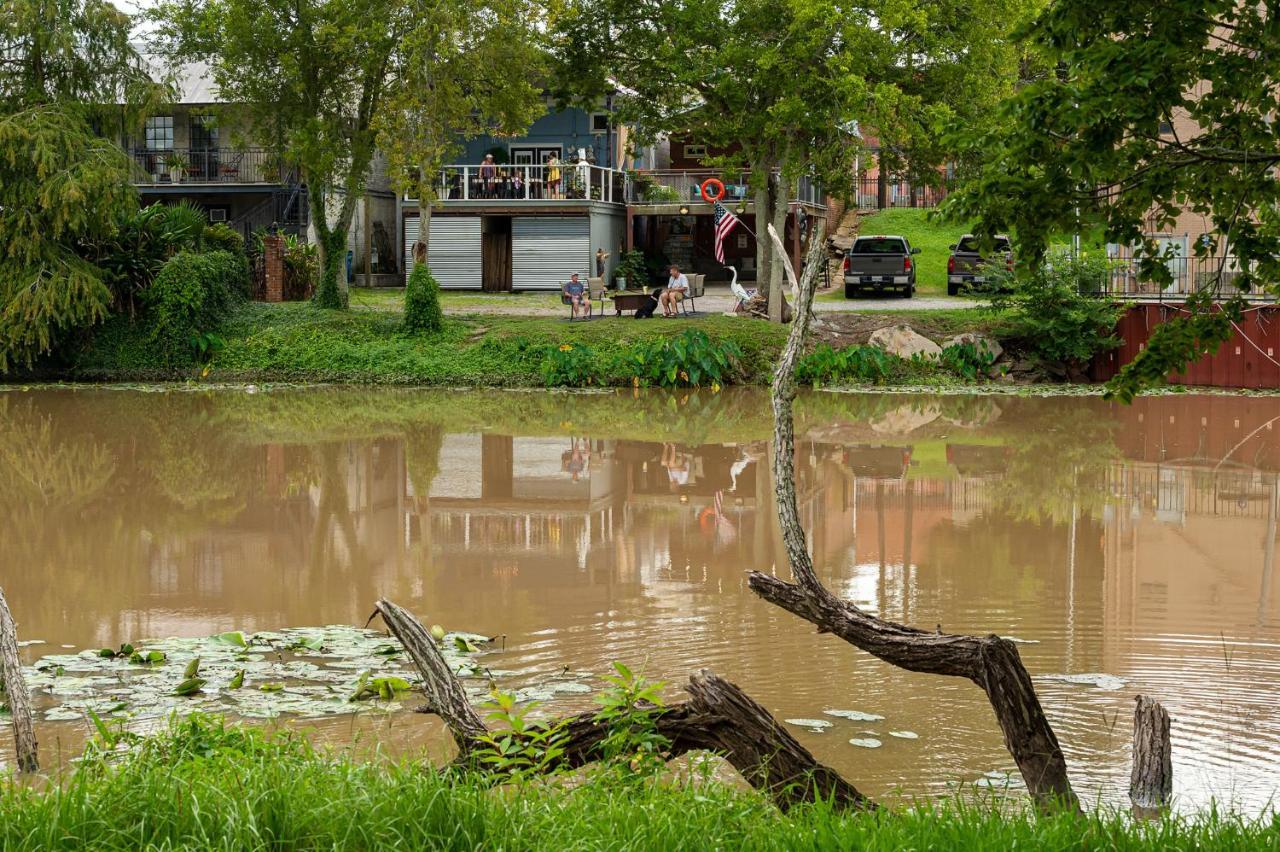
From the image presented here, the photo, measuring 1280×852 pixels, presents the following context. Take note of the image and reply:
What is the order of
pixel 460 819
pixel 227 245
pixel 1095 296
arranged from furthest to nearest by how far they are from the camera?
pixel 227 245 < pixel 1095 296 < pixel 460 819

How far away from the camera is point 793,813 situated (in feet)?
19.4

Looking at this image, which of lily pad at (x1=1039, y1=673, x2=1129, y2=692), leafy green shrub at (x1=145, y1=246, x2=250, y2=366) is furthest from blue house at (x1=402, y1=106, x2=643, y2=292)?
lily pad at (x1=1039, y1=673, x2=1129, y2=692)

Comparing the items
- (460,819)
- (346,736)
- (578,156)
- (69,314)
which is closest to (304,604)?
(346,736)

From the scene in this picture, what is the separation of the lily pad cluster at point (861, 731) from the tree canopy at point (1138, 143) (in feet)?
7.92

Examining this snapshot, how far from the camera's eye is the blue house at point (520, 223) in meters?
42.6

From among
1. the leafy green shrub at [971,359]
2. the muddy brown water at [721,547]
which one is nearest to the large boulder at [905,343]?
the leafy green shrub at [971,359]

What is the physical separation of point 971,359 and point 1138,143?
25.2 m

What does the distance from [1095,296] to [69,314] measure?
20.7 metres

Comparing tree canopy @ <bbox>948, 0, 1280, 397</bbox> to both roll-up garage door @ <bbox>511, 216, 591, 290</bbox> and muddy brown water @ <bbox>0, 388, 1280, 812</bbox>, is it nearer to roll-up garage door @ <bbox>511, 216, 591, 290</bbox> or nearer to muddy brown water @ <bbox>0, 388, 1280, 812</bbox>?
muddy brown water @ <bbox>0, 388, 1280, 812</bbox>

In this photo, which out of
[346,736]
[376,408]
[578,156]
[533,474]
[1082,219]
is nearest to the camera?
[1082,219]

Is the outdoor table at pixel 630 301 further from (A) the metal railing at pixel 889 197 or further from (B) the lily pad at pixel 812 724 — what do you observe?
(B) the lily pad at pixel 812 724

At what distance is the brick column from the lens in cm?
3962

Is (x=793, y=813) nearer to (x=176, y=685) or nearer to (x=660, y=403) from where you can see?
(x=176, y=685)

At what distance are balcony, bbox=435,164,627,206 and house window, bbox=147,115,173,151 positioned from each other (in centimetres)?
956
